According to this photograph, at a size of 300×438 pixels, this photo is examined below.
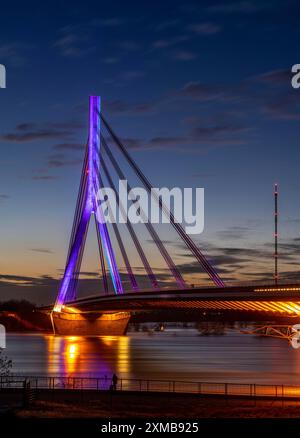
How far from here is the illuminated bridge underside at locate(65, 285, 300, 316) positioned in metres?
45.8

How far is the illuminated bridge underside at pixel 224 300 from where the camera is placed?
45.8m

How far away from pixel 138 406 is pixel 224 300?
24676 millimetres

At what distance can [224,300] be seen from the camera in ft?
166

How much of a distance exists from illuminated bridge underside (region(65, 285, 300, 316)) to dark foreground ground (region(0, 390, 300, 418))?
1677 cm

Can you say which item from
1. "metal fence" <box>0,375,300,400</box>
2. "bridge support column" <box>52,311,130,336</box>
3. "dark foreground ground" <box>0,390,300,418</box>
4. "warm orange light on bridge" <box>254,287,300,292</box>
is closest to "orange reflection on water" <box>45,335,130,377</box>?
"bridge support column" <box>52,311,130,336</box>

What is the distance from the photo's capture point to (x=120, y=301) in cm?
6825

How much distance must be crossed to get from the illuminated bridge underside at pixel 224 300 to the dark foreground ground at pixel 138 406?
1677 cm

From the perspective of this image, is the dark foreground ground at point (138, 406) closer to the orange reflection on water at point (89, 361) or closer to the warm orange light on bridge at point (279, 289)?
the warm orange light on bridge at point (279, 289)

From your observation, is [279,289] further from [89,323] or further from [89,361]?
[89,323]

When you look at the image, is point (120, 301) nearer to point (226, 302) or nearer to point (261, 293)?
point (226, 302)

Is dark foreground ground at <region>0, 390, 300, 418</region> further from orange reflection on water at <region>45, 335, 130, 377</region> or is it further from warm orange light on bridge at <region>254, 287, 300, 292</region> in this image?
orange reflection on water at <region>45, 335, 130, 377</region>
